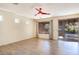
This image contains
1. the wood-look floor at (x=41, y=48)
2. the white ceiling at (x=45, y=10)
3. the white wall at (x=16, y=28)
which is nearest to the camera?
the wood-look floor at (x=41, y=48)

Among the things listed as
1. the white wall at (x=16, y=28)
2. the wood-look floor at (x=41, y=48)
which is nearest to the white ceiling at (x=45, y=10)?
the white wall at (x=16, y=28)

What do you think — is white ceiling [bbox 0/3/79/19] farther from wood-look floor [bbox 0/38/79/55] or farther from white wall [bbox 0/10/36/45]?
wood-look floor [bbox 0/38/79/55]

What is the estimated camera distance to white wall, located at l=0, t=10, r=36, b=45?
104 inches

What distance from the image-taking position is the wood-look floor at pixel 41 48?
224 centimetres

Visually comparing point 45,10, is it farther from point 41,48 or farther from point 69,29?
point 41,48

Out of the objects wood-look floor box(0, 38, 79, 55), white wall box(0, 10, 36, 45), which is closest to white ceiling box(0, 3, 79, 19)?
white wall box(0, 10, 36, 45)

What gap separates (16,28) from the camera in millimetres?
2771

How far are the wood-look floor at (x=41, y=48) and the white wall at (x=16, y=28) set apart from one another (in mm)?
191

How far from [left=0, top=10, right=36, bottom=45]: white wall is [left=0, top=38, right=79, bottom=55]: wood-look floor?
0.63 ft

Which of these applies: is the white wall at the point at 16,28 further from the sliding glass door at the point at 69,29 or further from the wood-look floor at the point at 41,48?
the sliding glass door at the point at 69,29

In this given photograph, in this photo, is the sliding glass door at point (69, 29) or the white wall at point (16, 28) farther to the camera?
the white wall at point (16, 28)

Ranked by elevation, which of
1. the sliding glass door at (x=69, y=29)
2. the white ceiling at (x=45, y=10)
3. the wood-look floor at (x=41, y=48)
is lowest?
the wood-look floor at (x=41, y=48)

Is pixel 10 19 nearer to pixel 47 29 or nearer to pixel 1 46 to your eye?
pixel 1 46
